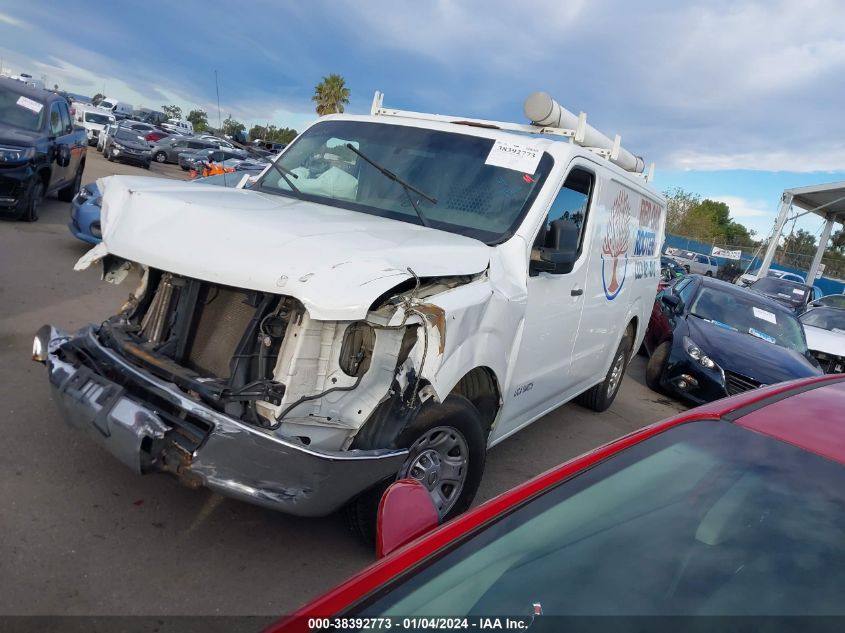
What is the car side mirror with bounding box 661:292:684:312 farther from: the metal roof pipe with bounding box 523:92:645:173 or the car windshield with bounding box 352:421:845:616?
the car windshield with bounding box 352:421:845:616

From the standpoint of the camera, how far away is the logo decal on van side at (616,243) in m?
5.00

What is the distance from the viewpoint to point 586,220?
454 cm

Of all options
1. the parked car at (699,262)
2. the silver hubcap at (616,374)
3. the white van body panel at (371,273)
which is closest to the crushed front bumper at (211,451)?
the white van body panel at (371,273)

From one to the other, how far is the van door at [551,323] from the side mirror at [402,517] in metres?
2.04

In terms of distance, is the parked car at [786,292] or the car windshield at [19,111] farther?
the parked car at [786,292]

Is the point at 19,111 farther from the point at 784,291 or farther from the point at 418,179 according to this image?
the point at 784,291

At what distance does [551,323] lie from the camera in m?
4.18

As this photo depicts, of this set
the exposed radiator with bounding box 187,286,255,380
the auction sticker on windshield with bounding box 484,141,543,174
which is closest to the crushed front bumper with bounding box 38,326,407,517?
the exposed radiator with bounding box 187,286,255,380

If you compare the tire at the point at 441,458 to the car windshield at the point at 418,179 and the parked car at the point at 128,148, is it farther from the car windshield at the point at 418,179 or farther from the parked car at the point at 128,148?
the parked car at the point at 128,148

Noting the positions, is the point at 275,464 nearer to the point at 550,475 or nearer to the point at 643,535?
the point at 550,475

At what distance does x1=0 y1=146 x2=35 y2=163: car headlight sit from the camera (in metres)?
8.52

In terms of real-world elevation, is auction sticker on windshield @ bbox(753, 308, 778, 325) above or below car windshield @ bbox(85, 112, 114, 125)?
below

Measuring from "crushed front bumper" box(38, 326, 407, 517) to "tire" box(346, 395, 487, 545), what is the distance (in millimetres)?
232

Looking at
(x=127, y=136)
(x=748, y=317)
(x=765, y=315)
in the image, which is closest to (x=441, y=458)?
(x=748, y=317)
